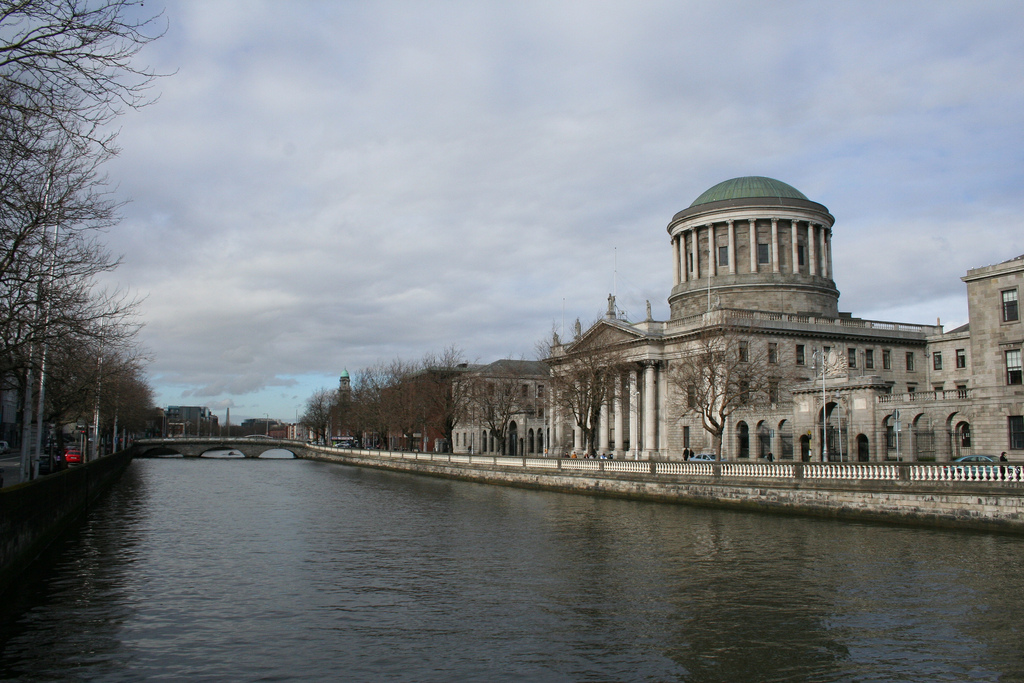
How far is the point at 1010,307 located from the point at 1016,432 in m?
7.02

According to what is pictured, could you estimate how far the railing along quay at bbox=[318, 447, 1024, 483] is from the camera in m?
29.5

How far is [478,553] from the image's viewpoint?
25438mm

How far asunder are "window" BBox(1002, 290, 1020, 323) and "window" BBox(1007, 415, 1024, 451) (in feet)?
17.9

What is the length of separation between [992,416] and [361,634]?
1689 inches

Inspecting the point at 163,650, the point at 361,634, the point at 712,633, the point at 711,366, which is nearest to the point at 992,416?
the point at 711,366

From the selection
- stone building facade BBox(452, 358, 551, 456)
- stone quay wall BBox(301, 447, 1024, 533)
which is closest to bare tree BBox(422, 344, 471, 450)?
stone building facade BBox(452, 358, 551, 456)

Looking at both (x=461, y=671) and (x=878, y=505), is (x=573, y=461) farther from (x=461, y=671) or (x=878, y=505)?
(x=461, y=671)

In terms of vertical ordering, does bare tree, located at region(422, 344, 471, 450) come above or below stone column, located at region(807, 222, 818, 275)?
below

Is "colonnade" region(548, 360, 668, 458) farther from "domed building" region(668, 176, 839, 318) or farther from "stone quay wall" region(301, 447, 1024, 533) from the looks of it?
"stone quay wall" region(301, 447, 1024, 533)

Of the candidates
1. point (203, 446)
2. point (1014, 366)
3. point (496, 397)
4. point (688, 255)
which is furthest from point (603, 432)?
point (203, 446)

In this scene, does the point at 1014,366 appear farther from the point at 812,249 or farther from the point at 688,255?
the point at 688,255

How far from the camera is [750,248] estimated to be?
86750 millimetres

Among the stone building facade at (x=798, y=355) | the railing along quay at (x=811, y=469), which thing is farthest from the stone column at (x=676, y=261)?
the railing along quay at (x=811, y=469)

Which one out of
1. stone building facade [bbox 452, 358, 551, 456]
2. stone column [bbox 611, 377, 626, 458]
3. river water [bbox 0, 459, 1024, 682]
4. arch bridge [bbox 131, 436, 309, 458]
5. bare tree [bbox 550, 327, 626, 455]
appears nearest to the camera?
river water [bbox 0, 459, 1024, 682]
